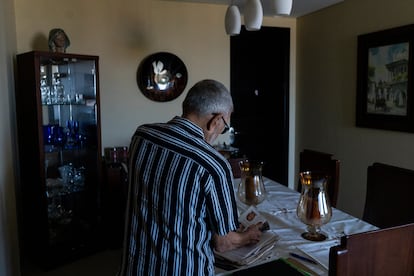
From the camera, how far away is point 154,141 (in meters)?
1.23

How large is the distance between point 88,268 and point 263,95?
2.50m

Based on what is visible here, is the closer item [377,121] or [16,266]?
[16,266]

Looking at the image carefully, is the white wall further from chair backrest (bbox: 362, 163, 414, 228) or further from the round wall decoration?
the round wall decoration

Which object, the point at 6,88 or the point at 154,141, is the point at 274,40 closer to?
the point at 6,88

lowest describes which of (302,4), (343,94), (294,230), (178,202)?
(294,230)

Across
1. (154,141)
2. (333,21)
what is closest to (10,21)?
(154,141)

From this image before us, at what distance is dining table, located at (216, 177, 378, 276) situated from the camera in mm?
1438

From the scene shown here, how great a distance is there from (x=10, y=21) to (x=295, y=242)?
2.61m

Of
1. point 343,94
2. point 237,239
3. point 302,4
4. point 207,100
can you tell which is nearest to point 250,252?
point 237,239

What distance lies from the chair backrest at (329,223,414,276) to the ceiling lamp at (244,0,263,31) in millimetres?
1400

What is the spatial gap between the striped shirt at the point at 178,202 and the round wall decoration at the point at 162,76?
2491 mm

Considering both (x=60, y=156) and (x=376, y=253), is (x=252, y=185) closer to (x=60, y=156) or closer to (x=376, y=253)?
(x=376, y=253)

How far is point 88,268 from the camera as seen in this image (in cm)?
304

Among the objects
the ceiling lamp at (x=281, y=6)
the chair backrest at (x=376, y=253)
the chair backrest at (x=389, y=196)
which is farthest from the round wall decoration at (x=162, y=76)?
the chair backrest at (x=376, y=253)
